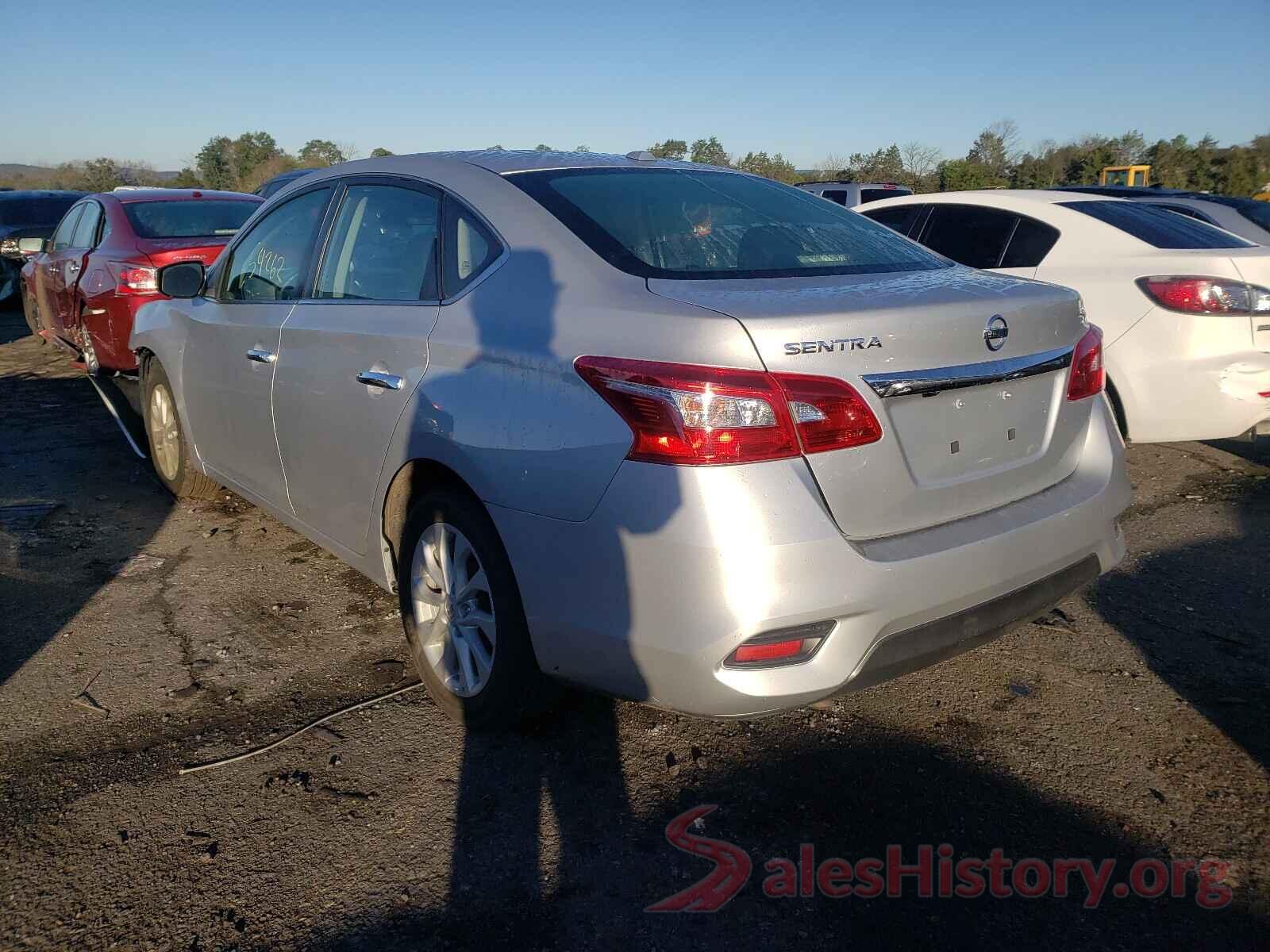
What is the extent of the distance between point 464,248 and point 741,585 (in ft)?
4.67

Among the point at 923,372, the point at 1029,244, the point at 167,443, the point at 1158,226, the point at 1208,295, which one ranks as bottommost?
the point at 167,443

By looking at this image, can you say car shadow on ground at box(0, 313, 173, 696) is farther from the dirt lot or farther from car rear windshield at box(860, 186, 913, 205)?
car rear windshield at box(860, 186, 913, 205)

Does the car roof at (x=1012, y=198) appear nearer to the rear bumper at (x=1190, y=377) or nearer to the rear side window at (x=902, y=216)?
the rear side window at (x=902, y=216)

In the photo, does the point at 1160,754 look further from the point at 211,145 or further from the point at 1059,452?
the point at 211,145

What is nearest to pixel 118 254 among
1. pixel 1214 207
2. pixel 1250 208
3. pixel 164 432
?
pixel 164 432

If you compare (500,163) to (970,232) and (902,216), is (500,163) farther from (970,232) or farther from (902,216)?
(902,216)

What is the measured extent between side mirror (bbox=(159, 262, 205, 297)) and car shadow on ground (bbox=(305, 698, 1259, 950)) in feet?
8.78

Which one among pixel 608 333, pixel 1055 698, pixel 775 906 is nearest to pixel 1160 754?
pixel 1055 698

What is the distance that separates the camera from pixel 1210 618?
371 centimetres

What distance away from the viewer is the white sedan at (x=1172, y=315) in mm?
4984

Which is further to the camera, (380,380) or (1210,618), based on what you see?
(1210,618)

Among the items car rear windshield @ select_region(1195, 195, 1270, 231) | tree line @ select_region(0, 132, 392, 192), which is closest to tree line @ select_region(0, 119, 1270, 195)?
tree line @ select_region(0, 132, 392, 192)

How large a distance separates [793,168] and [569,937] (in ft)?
119

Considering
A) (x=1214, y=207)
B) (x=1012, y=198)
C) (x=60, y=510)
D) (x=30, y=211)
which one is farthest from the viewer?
(x=30, y=211)
